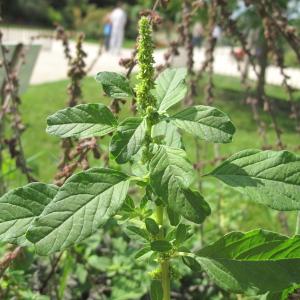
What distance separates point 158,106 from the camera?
0.96m

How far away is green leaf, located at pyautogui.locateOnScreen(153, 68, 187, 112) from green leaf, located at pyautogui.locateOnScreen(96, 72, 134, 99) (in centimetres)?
6

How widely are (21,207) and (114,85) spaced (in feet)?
0.83

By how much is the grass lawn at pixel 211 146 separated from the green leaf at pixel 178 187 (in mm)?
1362

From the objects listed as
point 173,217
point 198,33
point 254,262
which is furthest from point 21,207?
point 198,33

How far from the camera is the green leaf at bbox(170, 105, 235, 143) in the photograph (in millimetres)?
841

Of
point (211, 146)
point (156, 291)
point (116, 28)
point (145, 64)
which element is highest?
point (145, 64)

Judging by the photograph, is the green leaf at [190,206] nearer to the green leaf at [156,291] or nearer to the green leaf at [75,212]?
the green leaf at [75,212]

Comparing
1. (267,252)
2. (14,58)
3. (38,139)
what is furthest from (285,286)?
(38,139)

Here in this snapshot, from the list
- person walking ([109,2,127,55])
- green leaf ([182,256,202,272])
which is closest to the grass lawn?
green leaf ([182,256,202,272])

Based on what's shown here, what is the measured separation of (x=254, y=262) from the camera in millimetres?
874

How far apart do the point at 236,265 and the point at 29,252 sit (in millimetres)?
1200

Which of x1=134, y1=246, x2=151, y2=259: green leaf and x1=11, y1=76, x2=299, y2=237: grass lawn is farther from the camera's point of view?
x1=11, y1=76, x2=299, y2=237: grass lawn

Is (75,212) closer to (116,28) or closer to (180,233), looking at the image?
(180,233)

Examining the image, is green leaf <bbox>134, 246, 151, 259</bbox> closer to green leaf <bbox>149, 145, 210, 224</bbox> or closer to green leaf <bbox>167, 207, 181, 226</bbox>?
green leaf <bbox>167, 207, 181, 226</bbox>
